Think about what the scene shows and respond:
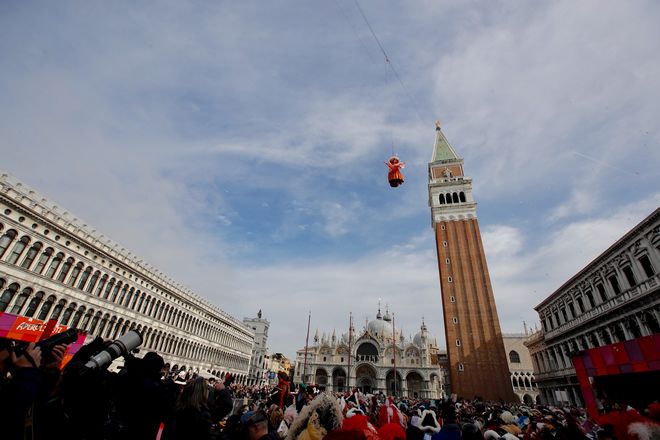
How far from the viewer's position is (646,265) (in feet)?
63.0

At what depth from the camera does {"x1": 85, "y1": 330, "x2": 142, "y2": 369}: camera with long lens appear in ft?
10.1

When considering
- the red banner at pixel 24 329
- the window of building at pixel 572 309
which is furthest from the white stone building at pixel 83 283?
the window of building at pixel 572 309

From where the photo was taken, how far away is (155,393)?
138 inches

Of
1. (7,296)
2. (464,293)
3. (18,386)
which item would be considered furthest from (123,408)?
(464,293)

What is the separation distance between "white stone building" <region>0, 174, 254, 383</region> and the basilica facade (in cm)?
2320

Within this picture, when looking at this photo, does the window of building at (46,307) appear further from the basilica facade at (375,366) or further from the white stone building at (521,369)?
→ the white stone building at (521,369)

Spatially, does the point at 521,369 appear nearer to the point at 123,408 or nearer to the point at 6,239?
the point at 123,408

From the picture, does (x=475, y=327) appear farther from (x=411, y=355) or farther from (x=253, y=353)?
(x=253, y=353)

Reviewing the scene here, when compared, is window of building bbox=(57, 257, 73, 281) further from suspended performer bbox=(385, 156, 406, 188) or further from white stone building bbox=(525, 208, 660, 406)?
white stone building bbox=(525, 208, 660, 406)

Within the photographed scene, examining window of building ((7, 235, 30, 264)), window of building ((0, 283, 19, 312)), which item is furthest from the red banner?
window of building ((7, 235, 30, 264))

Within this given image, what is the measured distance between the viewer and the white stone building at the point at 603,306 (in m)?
18.6

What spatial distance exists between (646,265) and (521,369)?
4374 centimetres

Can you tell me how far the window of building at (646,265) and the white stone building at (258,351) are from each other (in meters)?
59.5

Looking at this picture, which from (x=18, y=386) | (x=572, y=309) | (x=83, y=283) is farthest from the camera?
(x=572, y=309)
